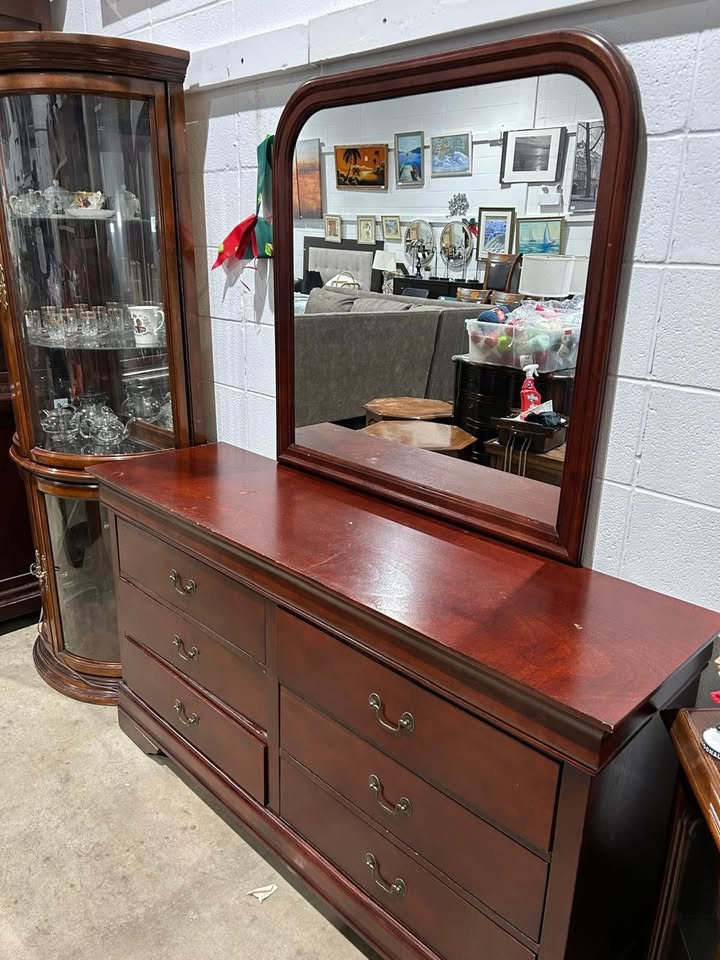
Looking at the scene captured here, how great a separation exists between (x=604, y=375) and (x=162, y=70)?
1.37 meters

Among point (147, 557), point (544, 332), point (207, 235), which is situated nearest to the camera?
point (544, 332)

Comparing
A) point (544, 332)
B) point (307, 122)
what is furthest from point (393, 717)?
point (307, 122)

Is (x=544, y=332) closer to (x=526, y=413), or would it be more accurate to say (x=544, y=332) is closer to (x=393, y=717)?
(x=526, y=413)

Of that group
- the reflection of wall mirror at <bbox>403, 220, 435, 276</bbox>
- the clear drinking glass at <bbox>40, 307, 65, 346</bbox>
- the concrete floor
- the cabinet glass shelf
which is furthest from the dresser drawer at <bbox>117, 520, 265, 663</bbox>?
the cabinet glass shelf

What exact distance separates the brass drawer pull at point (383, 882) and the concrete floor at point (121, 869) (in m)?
0.25

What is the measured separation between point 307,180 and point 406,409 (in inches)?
22.4

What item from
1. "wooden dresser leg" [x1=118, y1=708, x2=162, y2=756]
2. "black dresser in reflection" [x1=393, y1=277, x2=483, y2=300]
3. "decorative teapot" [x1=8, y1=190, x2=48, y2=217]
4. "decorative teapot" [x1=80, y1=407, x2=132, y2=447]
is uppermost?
"decorative teapot" [x1=8, y1=190, x2=48, y2=217]

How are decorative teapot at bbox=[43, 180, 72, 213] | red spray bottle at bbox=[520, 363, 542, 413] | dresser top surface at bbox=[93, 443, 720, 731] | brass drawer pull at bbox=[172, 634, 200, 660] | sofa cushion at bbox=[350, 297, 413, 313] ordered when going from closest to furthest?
dresser top surface at bbox=[93, 443, 720, 731] → red spray bottle at bbox=[520, 363, 542, 413] → sofa cushion at bbox=[350, 297, 413, 313] → brass drawer pull at bbox=[172, 634, 200, 660] → decorative teapot at bbox=[43, 180, 72, 213]

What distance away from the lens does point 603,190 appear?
1.19m

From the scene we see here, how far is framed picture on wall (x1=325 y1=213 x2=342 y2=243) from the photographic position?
63.7 inches

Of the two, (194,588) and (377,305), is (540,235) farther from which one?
(194,588)

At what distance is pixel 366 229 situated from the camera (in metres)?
1.58

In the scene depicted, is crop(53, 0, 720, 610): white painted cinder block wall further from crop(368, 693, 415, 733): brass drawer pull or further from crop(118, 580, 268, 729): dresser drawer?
crop(118, 580, 268, 729): dresser drawer

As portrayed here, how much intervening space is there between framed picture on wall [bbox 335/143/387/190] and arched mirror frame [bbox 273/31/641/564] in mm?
92
